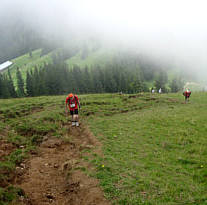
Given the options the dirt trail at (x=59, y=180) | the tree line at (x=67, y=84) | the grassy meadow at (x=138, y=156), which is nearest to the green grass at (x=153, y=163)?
the grassy meadow at (x=138, y=156)

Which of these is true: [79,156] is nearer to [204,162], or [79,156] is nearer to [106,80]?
[204,162]

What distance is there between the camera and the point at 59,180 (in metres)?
9.13

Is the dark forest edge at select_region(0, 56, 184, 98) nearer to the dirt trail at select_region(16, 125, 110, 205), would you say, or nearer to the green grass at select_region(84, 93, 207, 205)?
the green grass at select_region(84, 93, 207, 205)

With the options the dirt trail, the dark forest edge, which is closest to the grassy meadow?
the dirt trail

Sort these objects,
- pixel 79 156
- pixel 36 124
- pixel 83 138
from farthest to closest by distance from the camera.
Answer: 1. pixel 36 124
2. pixel 83 138
3. pixel 79 156

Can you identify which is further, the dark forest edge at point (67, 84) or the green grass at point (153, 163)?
the dark forest edge at point (67, 84)

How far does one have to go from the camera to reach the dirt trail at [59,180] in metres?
7.48

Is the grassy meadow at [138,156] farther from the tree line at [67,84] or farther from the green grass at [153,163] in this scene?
the tree line at [67,84]

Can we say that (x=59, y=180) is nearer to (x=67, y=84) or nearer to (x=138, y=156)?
(x=138, y=156)

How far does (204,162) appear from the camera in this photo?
34.7ft

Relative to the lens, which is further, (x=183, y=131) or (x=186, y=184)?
(x=183, y=131)

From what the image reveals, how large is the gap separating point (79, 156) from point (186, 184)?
659cm

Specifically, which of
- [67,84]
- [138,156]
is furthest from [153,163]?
[67,84]

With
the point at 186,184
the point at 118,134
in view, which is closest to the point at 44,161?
the point at 118,134
